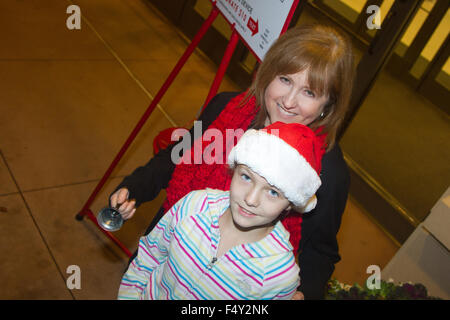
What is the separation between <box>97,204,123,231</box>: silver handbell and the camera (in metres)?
1.50

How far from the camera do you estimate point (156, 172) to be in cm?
164

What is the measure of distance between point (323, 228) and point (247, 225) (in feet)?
1.56

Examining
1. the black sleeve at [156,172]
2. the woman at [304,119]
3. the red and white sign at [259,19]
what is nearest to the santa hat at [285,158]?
the woman at [304,119]

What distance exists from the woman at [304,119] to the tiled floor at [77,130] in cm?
130

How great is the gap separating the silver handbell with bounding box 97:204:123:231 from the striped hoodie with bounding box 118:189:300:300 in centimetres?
26

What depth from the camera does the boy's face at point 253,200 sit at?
1107 millimetres

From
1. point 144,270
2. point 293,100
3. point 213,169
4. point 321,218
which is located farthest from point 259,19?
point 144,270

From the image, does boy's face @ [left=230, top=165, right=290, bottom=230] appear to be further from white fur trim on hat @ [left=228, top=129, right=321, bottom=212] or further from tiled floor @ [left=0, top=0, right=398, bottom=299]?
tiled floor @ [left=0, top=0, right=398, bottom=299]

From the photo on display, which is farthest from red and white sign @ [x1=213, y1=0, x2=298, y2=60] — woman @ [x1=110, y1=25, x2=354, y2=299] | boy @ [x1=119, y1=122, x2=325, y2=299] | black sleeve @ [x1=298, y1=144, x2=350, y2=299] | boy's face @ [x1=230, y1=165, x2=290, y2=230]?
boy's face @ [x1=230, y1=165, x2=290, y2=230]

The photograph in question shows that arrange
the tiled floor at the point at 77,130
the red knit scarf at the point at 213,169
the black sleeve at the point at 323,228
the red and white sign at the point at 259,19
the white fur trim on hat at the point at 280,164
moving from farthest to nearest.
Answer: the tiled floor at the point at 77,130, the red and white sign at the point at 259,19, the red knit scarf at the point at 213,169, the black sleeve at the point at 323,228, the white fur trim on hat at the point at 280,164

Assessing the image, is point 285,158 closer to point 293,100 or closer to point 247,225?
point 247,225

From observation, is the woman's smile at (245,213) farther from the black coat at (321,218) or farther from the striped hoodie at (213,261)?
the black coat at (321,218)
